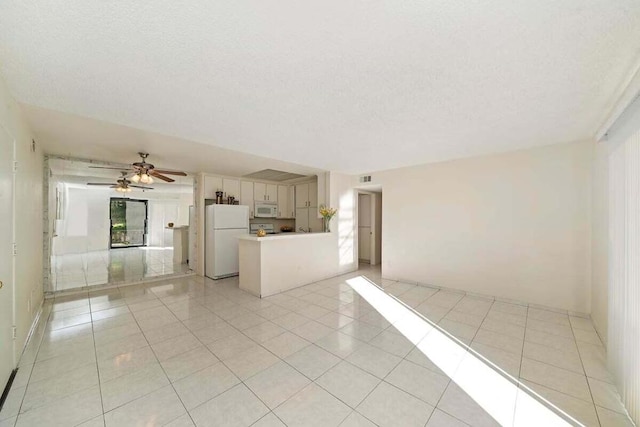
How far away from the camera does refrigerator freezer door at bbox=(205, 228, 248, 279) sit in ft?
16.8

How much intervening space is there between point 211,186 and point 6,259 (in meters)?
3.88

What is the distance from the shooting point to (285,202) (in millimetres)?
7180

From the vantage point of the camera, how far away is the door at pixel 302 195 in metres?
6.64

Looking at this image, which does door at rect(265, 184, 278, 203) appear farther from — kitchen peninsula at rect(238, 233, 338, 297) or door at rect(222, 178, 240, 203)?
kitchen peninsula at rect(238, 233, 338, 297)

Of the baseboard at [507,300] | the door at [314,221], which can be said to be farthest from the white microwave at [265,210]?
the baseboard at [507,300]

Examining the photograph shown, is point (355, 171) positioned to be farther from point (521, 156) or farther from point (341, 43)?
point (341, 43)

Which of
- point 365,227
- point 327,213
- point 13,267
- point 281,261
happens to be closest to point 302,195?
point 327,213

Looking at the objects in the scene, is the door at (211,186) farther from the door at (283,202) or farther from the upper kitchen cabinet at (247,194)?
the door at (283,202)

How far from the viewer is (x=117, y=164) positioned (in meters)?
4.61

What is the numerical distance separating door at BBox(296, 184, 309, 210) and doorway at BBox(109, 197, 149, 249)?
651 centimetres

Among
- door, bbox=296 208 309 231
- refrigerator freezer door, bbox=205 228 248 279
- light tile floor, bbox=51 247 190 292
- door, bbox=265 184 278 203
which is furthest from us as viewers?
door, bbox=265 184 278 203

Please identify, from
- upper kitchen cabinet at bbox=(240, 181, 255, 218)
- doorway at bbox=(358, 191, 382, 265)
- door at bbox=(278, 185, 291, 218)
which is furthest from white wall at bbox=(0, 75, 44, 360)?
doorway at bbox=(358, 191, 382, 265)

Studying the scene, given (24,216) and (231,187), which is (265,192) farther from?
(24,216)

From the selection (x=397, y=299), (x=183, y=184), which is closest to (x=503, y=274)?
(x=397, y=299)
